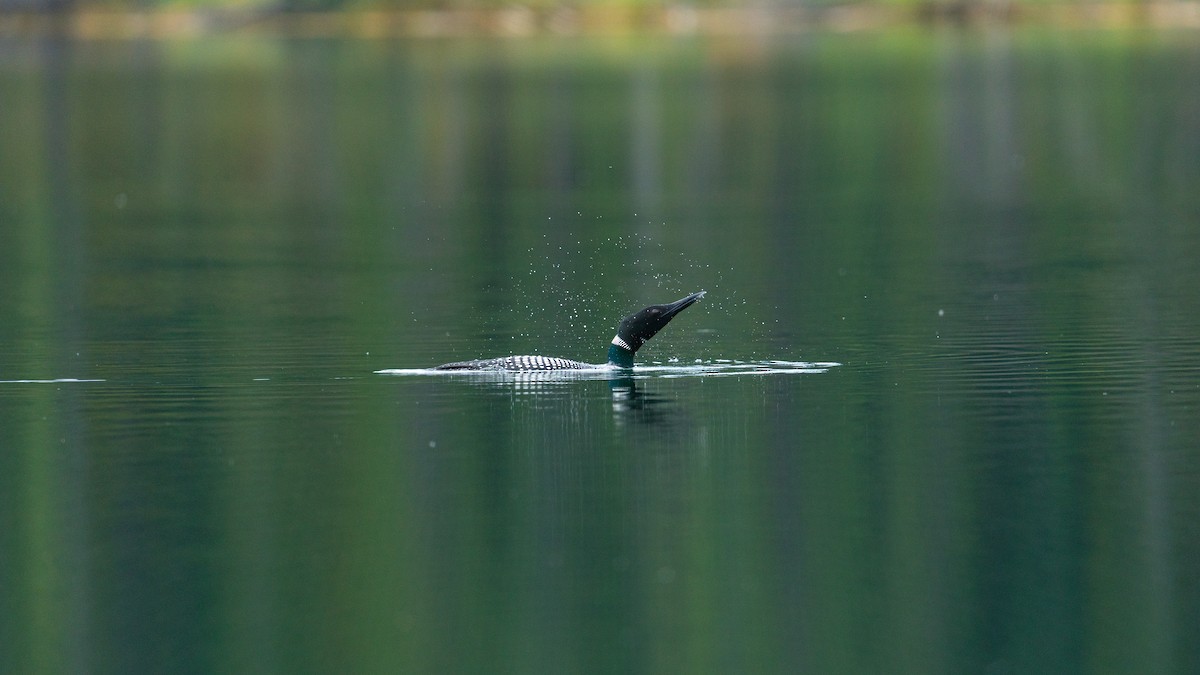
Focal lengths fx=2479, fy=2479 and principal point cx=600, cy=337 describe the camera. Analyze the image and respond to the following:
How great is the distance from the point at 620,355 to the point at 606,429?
2702 millimetres

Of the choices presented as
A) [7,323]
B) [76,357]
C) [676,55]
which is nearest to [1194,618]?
[76,357]

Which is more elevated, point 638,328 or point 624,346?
point 638,328

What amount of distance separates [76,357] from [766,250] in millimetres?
11872

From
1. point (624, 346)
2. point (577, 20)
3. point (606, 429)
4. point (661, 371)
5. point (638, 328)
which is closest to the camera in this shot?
point (606, 429)

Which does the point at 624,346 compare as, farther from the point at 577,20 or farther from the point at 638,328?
the point at 577,20

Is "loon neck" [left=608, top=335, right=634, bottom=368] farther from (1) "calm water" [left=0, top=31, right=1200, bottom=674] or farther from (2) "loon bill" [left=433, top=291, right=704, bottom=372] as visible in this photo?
(1) "calm water" [left=0, top=31, right=1200, bottom=674]

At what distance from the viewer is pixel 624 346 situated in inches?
762

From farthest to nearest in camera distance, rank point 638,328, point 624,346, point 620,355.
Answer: point 620,355, point 624,346, point 638,328

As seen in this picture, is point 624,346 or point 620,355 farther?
point 620,355

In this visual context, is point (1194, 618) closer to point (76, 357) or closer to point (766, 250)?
point (76, 357)

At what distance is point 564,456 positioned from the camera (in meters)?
15.8

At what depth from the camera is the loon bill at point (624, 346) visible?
19.1 meters

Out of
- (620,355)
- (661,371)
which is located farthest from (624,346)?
(661,371)

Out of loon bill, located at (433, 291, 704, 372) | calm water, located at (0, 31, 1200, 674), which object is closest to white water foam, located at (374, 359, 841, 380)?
loon bill, located at (433, 291, 704, 372)
